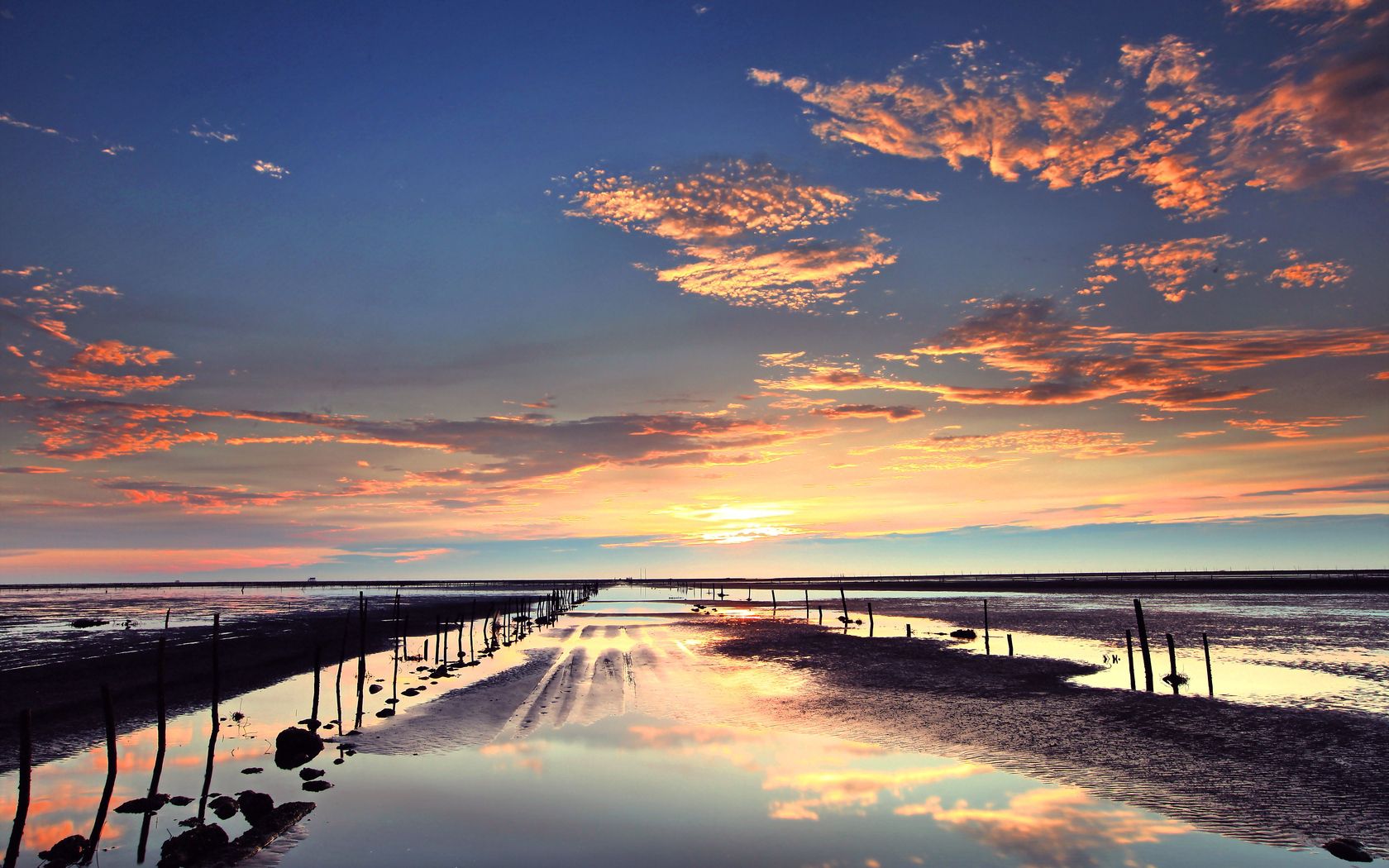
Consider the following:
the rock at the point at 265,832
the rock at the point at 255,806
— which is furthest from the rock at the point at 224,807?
the rock at the point at 265,832

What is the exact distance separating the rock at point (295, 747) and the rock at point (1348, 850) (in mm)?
22061

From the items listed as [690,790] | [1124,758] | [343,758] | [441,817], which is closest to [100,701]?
[343,758]

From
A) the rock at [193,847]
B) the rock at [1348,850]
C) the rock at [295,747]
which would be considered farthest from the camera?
the rock at [295,747]

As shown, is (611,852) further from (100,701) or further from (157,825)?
(100,701)

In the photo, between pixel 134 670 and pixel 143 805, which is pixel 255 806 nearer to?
pixel 143 805

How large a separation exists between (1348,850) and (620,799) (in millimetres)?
12960

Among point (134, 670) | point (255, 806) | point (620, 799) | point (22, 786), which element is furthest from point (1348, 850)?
point (134, 670)

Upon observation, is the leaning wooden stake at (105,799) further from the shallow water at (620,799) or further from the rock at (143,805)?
the rock at (143,805)

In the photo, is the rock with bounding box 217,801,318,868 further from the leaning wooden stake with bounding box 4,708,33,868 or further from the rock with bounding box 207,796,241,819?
the leaning wooden stake with bounding box 4,708,33,868

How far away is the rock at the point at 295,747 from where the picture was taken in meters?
20.8

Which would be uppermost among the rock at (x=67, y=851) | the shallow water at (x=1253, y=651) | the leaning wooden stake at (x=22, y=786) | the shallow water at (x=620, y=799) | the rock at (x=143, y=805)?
the leaning wooden stake at (x=22, y=786)

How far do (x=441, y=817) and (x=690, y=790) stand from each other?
528 centimetres

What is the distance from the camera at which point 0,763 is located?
67.8 feet

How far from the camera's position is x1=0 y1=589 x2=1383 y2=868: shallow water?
1378 centimetres
